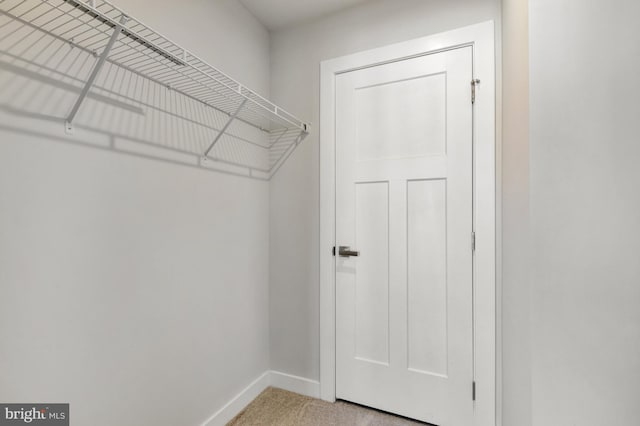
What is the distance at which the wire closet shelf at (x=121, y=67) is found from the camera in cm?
88

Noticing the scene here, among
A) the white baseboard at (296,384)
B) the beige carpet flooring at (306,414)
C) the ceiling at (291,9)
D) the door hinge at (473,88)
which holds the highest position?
the ceiling at (291,9)

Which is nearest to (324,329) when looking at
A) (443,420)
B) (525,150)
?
(443,420)

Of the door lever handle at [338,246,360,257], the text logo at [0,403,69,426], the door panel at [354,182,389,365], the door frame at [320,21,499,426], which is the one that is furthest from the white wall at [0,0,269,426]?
the door frame at [320,21,499,426]

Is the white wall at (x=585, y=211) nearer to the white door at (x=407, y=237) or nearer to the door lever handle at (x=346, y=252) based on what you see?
the white door at (x=407, y=237)

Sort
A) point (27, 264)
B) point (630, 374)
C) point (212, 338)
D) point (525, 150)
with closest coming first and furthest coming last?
point (630, 374) < point (27, 264) < point (525, 150) < point (212, 338)

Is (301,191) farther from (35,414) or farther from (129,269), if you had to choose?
(35,414)

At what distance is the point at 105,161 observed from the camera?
110 cm

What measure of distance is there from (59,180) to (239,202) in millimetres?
912

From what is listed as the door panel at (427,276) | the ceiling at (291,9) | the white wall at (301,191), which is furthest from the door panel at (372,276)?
the ceiling at (291,9)

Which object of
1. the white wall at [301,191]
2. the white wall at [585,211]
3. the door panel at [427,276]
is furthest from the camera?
the white wall at [301,191]

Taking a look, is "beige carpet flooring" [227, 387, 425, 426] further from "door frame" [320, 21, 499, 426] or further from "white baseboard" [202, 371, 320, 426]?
"door frame" [320, 21, 499, 426]

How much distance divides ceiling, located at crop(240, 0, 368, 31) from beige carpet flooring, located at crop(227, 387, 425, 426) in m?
2.46

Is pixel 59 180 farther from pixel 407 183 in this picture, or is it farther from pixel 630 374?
pixel 630 374

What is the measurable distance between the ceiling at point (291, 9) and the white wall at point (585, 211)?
4.17ft
